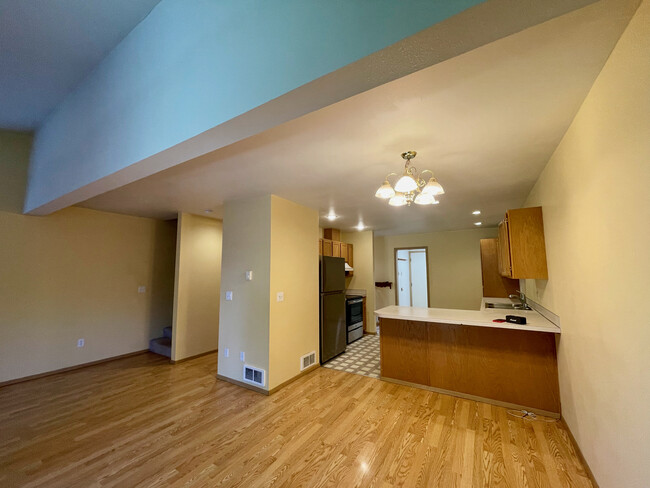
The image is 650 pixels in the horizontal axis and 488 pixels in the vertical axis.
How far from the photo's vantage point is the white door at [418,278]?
26.6 feet

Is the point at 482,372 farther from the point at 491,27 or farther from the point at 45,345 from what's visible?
the point at 45,345

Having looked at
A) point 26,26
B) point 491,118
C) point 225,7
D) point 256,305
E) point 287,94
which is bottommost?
point 256,305

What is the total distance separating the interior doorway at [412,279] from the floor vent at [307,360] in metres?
4.51

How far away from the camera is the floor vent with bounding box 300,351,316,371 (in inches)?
153

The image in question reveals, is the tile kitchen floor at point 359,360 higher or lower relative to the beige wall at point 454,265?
lower

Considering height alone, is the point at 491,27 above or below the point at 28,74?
below

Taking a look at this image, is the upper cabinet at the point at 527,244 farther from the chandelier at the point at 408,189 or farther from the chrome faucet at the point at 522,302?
the chrome faucet at the point at 522,302

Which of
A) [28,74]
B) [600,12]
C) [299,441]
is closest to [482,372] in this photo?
[299,441]

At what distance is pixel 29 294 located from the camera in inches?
146

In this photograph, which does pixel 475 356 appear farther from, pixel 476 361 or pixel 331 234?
pixel 331 234

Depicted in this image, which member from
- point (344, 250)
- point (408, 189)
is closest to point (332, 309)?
point (344, 250)

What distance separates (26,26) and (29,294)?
3569 millimetres

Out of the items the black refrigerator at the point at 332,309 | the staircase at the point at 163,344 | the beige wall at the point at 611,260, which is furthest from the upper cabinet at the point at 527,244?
the staircase at the point at 163,344

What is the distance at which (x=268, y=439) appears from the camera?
2.39 metres
